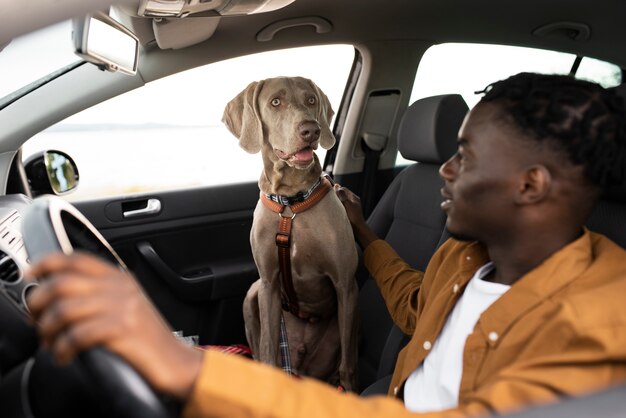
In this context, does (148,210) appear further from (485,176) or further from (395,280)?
(485,176)

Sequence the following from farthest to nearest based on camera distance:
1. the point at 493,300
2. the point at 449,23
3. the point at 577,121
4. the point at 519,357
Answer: the point at 449,23, the point at 493,300, the point at 577,121, the point at 519,357

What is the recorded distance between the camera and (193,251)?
3.44 m

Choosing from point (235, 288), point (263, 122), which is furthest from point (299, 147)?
point (235, 288)

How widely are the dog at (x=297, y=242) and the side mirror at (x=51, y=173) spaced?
0.82m

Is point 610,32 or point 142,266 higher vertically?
point 610,32

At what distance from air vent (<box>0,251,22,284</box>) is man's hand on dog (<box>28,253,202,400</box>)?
0.86 m

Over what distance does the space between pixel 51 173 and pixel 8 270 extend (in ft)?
3.80

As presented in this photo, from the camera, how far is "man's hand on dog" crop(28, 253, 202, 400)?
0.80m

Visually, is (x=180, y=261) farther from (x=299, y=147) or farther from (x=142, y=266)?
(x=299, y=147)

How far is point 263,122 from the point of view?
2.99 meters

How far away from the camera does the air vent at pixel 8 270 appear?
1619mm

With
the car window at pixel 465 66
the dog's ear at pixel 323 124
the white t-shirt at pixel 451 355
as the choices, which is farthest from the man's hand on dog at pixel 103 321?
the car window at pixel 465 66

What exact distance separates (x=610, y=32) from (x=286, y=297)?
289 cm

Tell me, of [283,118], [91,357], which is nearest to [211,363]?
[91,357]
